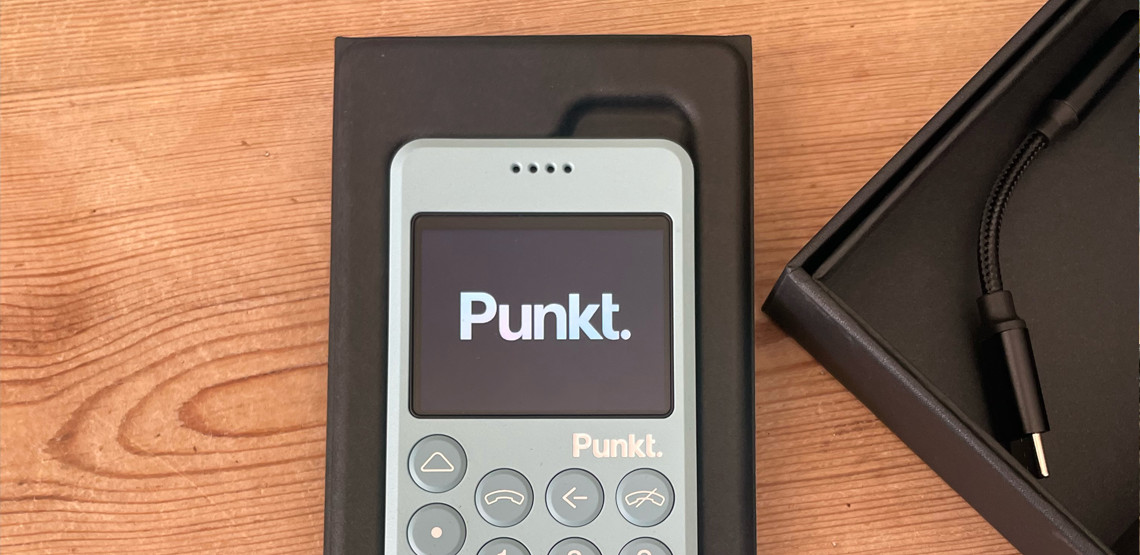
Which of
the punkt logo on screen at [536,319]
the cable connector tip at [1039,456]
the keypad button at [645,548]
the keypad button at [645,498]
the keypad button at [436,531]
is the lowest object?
the keypad button at [645,548]

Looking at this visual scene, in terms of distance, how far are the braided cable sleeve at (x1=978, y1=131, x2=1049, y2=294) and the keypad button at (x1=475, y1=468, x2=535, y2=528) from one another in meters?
0.17

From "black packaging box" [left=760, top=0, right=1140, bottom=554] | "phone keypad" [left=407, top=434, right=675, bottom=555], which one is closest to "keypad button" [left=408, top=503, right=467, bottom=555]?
"phone keypad" [left=407, top=434, right=675, bottom=555]

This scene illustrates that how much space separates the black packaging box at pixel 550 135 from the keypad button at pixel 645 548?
17 millimetres

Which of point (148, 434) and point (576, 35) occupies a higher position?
point (576, 35)

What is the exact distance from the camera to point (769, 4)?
348mm

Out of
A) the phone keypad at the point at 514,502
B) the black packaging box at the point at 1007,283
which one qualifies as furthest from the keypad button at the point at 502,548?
the black packaging box at the point at 1007,283

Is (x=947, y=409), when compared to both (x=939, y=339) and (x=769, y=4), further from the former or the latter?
(x=769, y=4)

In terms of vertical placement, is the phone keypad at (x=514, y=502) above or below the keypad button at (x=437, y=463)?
below

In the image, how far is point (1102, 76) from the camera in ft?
1.03

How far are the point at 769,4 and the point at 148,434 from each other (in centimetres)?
29

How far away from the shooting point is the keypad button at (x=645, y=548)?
11.4 inches

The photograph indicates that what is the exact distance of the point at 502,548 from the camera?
29 cm

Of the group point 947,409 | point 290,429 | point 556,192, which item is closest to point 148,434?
point 290,429

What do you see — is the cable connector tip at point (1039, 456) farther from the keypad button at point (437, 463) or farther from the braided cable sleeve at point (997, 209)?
the keypad button at point (437, 463)
